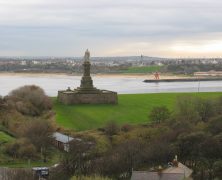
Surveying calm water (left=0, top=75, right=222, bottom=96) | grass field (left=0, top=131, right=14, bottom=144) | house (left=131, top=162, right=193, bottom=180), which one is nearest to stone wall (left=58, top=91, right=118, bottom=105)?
grass field (left=0, top=131, right=14, bottom=144)

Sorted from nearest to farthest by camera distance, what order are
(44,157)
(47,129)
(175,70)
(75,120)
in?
(44,157), (47,129), (75,120), (175,70)

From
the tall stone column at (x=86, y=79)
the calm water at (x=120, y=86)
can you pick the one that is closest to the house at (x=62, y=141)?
the tall stone column at (x=86, y=79)

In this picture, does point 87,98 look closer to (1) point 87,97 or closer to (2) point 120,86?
(1) point 87,97

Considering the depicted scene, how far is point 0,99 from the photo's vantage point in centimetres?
4166

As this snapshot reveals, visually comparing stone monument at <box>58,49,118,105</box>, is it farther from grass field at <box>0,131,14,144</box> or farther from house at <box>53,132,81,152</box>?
house at <box>53,132,81,152</box>

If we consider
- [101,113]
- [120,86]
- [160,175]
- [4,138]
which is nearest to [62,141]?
[4,138]

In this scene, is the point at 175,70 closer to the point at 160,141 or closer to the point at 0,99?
the point at 0,99

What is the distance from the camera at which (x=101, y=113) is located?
139 feet

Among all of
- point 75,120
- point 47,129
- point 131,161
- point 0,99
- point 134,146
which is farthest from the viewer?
point 0,99

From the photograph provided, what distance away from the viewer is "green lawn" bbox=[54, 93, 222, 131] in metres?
37.4

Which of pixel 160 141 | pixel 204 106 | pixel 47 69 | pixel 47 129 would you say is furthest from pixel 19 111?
pixel 47 69

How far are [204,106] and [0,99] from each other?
15.6m

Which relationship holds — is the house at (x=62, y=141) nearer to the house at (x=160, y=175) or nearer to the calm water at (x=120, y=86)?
the house at (x=160, y=175)

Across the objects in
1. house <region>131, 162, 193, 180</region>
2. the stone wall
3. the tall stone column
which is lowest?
the stone wall
